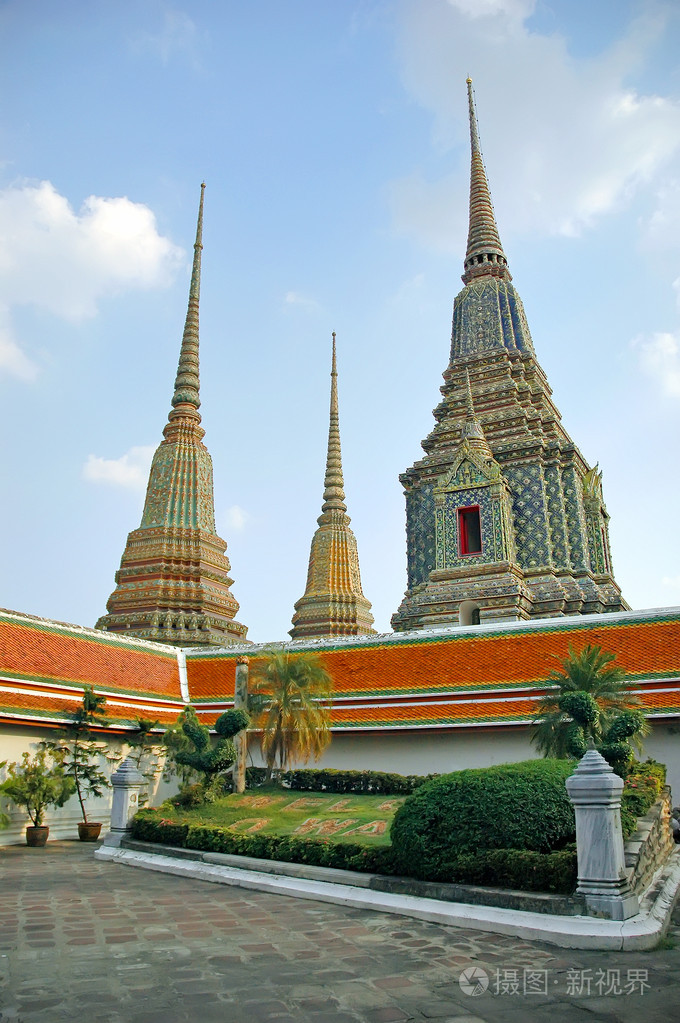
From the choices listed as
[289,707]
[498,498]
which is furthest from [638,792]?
[498,498]

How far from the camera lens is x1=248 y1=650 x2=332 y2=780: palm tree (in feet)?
48.7

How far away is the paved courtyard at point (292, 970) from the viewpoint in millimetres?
4398

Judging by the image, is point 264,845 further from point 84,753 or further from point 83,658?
point 83,658

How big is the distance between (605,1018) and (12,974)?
147 inches

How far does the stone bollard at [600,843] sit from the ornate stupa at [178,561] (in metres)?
17.2

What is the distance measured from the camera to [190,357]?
28828mm

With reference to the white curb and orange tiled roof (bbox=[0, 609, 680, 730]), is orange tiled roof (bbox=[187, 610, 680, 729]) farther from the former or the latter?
the white curb

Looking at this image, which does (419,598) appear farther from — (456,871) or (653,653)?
(456,871)

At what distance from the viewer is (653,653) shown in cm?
1480

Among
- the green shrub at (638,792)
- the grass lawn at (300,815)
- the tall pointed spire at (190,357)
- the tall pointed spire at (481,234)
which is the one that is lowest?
the grass lawn at (300,815)

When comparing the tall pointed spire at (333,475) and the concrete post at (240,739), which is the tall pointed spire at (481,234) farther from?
the concrete post at (240,739)

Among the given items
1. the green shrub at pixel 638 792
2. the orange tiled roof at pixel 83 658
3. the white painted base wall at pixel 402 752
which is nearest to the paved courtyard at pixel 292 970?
the green shrub at pixel 638 792

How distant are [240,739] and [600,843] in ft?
30.5

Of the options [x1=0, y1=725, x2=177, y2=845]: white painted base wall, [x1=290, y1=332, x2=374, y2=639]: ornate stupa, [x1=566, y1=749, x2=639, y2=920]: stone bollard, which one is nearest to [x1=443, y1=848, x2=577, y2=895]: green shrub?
[x1=566, y1=749, x2=639, y2=920]: stone bollard
